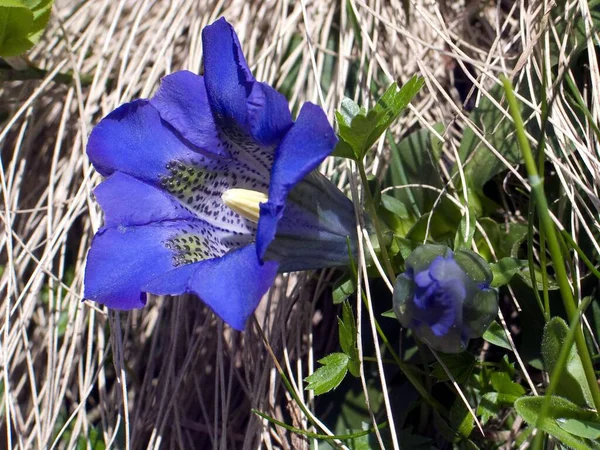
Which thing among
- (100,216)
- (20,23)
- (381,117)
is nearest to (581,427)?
(381,117)

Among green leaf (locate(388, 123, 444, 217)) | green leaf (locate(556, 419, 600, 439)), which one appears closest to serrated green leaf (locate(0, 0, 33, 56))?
green leaf (locate(388, 123, 444, 217))

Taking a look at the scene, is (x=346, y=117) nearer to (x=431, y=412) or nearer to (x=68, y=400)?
(x=431, y=412)

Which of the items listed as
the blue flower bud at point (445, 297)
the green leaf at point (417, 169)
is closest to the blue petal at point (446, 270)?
the blue flower bud at point (445, 297)

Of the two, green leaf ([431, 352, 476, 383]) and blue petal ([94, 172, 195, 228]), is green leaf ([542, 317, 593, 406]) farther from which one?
blue petal ([94, 172, 195, 228])

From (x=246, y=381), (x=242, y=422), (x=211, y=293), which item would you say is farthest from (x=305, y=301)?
(x=211, y=293)

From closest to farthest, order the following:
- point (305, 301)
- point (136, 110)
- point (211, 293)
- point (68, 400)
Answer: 1. point (211, 293)
2. point (136, 110)
3. point (305, 301)
4. point (68, 400)

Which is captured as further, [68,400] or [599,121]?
[68,400]

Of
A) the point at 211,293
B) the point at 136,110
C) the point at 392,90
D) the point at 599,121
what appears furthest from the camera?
the point at 599,121

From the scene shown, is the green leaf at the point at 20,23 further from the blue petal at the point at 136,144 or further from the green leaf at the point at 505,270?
the green leaf at the point at 505,270
